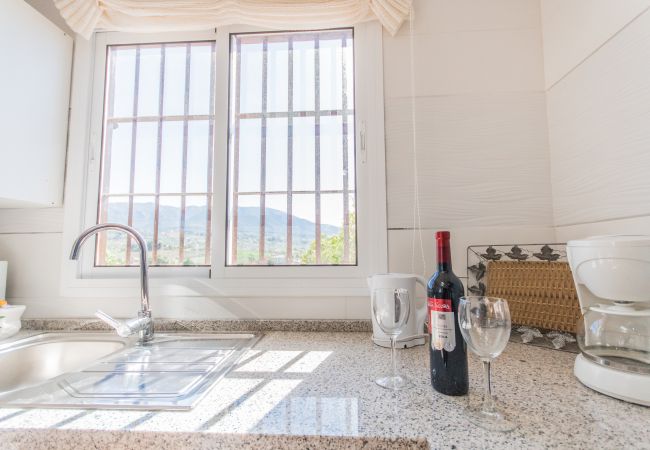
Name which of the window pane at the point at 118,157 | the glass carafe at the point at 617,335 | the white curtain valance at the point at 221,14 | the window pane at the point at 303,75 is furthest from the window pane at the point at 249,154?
the glass carafe at the point at 617,335

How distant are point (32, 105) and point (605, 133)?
2039mm

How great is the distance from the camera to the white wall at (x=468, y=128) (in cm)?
116

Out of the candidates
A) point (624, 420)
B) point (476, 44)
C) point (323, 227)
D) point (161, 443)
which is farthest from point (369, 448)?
point (476, 44)

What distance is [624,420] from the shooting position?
0.54 meters

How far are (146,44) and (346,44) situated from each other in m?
0.92

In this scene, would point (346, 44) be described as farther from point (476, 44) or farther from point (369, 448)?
point (369, 448)

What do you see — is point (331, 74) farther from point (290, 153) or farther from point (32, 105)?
point (32, 105)

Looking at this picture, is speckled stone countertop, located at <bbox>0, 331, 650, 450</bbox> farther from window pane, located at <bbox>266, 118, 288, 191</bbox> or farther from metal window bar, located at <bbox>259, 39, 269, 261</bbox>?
window pane, located at <bbox>266, 118, 288, 191</bbox>

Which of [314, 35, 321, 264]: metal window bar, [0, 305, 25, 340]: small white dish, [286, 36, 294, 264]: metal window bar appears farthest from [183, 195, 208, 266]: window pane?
[0, 305, 25, 340]: small white dish

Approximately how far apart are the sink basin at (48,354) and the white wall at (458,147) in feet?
0.43

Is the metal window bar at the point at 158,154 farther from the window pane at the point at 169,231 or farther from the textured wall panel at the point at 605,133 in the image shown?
the textured wall panel at the point at 605,133

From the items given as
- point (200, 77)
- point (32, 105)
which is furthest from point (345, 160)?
point (32, 105)

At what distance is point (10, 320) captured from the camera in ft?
3.63

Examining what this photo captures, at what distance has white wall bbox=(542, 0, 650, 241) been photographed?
2.67 feet
